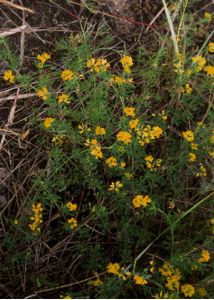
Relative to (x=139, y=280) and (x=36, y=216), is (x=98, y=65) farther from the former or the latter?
(x=139, y=280)

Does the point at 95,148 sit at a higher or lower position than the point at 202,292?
higher

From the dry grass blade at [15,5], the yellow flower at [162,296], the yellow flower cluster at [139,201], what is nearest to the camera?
the yellow flower at [162,296]

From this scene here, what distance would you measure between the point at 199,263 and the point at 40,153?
1.38 m

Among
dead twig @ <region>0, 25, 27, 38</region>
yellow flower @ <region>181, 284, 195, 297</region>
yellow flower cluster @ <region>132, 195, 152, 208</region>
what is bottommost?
yellow flower @ <region>181, 284, 195, 297</region>

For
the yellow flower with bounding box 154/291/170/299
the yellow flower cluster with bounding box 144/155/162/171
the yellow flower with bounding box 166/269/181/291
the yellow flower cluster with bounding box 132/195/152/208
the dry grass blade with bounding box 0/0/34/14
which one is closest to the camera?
the yellow flower with bounding box 154/291/170/299

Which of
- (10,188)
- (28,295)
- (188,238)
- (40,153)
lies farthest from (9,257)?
(188,238)

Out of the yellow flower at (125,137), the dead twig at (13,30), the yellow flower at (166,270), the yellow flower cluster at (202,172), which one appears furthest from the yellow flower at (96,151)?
the dead twig at (13,30)

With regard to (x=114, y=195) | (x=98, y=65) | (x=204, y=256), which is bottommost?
(x=114, y=195)

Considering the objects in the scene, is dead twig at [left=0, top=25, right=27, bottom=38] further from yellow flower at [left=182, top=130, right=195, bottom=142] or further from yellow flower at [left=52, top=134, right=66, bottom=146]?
yellow flower at [left=182, top=130, right=195, bottom=142]

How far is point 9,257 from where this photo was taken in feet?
9.89

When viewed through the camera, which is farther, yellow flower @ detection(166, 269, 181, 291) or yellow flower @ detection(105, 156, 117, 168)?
yellow flower @ detection(105, 156, 117, 168)

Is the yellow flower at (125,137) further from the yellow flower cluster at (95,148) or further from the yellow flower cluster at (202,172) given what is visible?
the yellow flower cluster at (202,172)

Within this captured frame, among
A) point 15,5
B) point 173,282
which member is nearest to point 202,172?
point 173,282

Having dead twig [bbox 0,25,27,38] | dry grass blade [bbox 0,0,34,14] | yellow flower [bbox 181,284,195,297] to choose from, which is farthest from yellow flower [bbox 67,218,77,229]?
dry grass blade [bbox 0,0,34,14]
